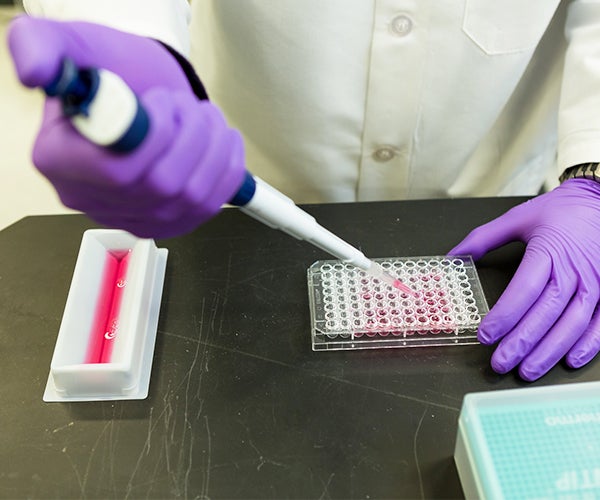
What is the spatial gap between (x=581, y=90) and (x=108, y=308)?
710 mm

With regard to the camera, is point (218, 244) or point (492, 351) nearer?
point (492, 351)

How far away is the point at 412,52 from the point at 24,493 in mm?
709

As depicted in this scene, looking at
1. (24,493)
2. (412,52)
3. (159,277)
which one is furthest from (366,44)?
(24,493)

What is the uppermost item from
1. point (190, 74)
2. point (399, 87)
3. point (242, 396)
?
point (190, 74)

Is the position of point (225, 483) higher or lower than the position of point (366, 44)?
lower

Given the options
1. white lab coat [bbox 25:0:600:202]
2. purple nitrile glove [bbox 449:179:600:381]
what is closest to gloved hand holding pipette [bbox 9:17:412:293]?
A: white lab coat [bbox 25:0:600:202]

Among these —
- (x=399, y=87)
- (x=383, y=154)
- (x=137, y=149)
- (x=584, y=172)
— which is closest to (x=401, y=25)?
(x=399, y=87)

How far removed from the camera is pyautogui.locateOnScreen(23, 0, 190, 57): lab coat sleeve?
0.63 metres

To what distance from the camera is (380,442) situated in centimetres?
61

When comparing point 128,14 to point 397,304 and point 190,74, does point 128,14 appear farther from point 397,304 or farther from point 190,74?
point 397,304

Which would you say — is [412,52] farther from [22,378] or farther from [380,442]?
[22,378]

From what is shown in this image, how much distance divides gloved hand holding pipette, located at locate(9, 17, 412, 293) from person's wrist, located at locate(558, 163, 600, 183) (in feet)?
1.62

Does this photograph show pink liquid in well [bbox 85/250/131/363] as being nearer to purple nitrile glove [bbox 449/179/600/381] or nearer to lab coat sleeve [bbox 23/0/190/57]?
lab coat sleeve [bbox 23/0/190/57]

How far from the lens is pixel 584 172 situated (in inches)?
32.8
